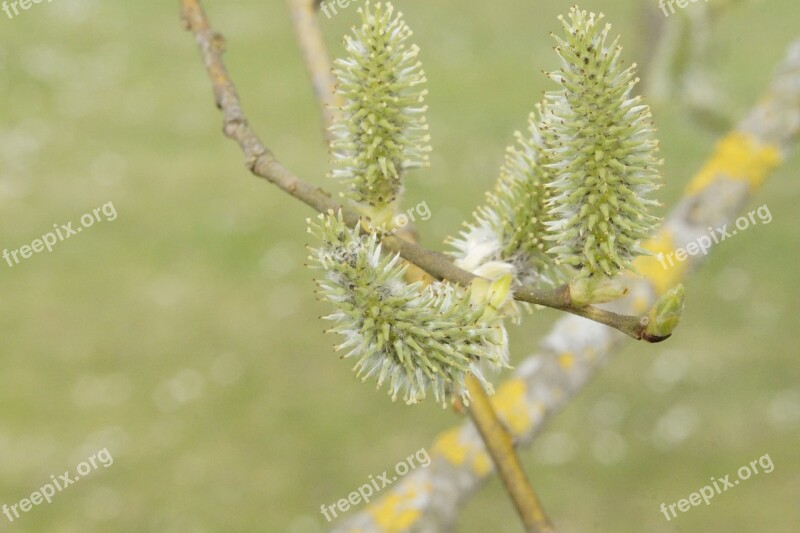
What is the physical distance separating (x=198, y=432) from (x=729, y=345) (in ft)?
8.50

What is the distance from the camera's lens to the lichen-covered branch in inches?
62.7

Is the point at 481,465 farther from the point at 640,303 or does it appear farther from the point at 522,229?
the point at 522,229

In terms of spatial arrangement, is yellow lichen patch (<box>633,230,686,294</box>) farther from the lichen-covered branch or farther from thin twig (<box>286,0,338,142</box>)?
thin twig (<box>286,0,338,142</box>)

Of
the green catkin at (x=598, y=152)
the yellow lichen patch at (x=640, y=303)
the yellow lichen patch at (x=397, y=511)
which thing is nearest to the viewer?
the green catkin at (x=598, y=152)

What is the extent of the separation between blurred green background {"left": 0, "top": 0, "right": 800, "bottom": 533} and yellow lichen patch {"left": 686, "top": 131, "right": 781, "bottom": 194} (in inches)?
61.7

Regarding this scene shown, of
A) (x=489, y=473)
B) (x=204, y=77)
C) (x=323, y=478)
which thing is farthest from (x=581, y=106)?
(x=204, y=77)

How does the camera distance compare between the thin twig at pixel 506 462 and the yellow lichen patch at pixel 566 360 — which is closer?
the thin twig at pixel 506 462

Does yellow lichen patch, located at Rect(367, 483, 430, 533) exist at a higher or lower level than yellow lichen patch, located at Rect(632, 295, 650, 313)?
lower

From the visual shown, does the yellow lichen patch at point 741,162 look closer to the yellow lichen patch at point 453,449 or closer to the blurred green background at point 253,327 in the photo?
the yellow lichen patch at point 453,449

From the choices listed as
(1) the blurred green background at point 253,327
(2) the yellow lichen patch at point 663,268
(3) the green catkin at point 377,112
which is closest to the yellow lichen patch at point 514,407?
(2) the yellow lichen patch at point 663,268

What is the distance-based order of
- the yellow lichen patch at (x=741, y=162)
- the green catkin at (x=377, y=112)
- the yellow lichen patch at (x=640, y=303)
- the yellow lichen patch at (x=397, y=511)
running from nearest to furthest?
1. the green catkin at (x=377, y=112)
2. the yellow lichen patch at (x=397, y=511)
3. the yellow lichen patch at (x=640, y=303)
4. the yellow lichen patch at (x=741, y=162)

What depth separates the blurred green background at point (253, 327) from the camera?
3.83m

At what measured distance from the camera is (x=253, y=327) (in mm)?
4730

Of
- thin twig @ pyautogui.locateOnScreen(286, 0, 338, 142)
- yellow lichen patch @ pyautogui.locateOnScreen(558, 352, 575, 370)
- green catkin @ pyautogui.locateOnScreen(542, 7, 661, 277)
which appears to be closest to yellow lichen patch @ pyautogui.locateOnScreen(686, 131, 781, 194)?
yellow lichen patch @ pyautogui.locateOnScreen(558, 352, 575, 370)
